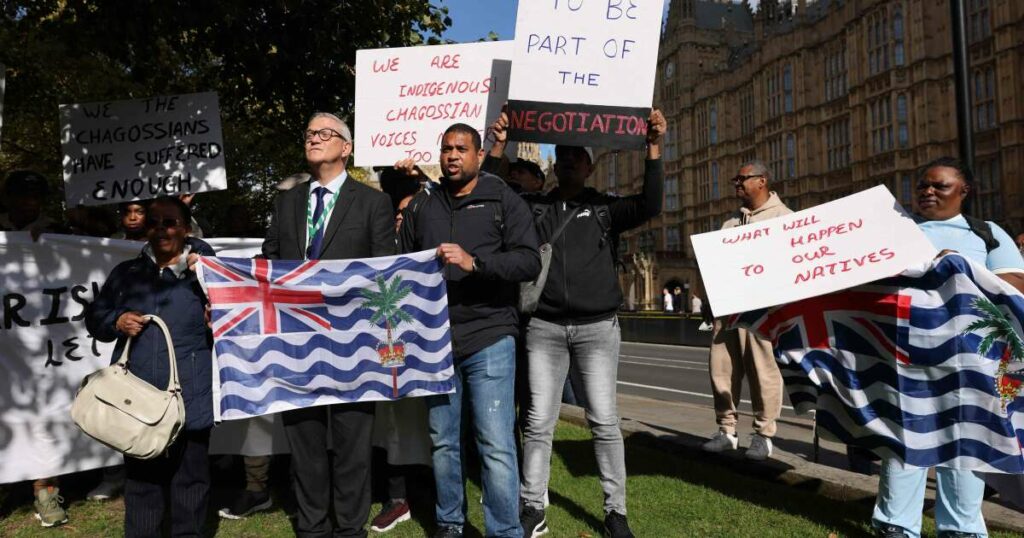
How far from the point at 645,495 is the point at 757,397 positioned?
1461 mm

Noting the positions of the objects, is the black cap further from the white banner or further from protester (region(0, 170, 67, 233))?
the white banner

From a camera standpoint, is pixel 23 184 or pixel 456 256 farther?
pixel 23 184

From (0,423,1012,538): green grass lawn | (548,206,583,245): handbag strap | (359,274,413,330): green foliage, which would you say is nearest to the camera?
(359,274,413,330): green foliage

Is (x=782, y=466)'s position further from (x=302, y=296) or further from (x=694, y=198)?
(x=694, y=198)

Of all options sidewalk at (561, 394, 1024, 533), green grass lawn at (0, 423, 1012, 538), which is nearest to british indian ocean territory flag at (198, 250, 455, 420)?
green grass lawn at (0, 423, 1012, 538)

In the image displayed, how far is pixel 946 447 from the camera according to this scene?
376 cm

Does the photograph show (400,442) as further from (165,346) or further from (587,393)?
(165,346)

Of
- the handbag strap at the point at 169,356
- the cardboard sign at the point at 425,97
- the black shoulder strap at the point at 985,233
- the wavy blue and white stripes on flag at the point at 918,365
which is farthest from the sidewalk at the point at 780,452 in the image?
the handbag strap at the point at 169,356

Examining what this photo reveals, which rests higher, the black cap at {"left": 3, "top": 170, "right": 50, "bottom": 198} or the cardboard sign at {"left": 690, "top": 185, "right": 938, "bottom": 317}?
the black cap at {"left": 3, "top": 170, "right": 50, "bottom": 198}

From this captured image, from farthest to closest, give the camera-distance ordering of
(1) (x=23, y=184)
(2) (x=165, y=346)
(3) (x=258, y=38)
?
(3) (x=258, y=38)
(1) (x=23, y=184)
(2) (x=165, y=346)

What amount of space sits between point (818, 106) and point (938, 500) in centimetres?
4839

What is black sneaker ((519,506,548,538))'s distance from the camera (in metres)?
4.14

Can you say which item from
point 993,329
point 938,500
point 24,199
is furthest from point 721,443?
point 24,199

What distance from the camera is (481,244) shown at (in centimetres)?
389
